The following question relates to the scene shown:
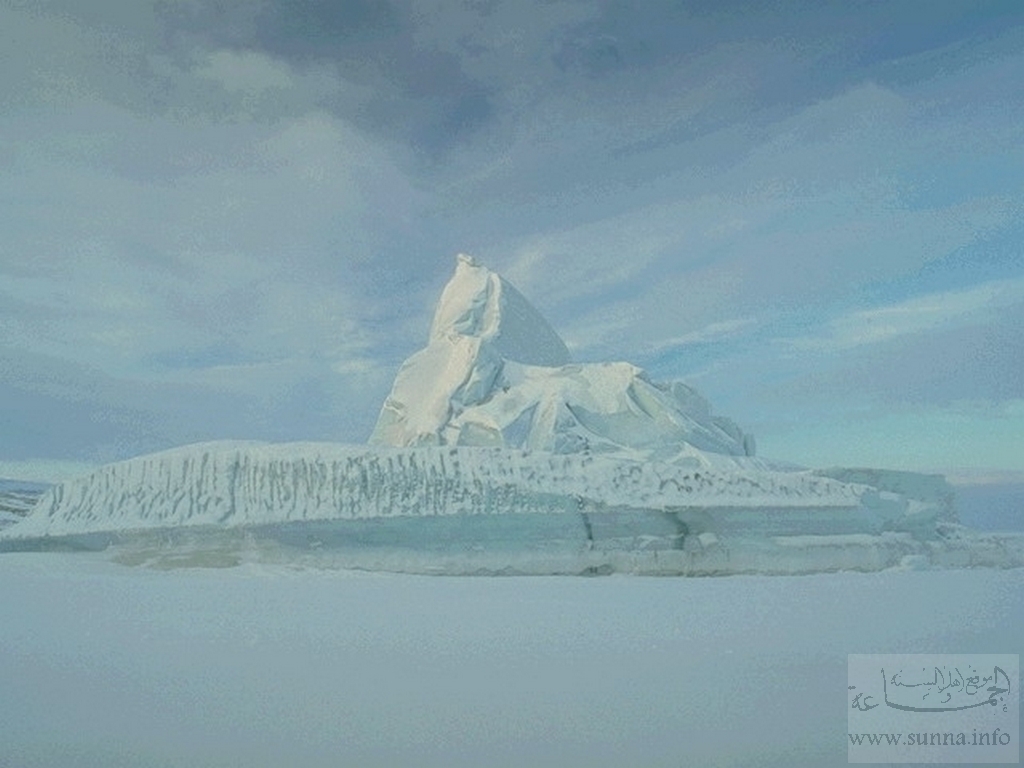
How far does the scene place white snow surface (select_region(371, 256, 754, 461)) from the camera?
11258 mm

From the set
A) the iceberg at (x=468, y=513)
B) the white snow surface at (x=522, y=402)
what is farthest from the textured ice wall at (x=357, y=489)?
the white snow surface at (x=522, y=402)

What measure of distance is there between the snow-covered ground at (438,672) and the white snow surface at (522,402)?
600 centimetres

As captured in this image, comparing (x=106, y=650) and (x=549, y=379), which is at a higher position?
(x=549, y=379)

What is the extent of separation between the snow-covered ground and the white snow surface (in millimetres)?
6002

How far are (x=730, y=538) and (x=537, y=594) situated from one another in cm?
418

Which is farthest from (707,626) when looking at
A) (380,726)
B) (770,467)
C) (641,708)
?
(770,467)

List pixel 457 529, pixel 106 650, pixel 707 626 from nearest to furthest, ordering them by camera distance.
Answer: pixel 106 650 < pixel 707 626 < pixel 457 529

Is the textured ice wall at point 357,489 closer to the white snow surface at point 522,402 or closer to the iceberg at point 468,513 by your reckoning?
the iceberg at point 468,513

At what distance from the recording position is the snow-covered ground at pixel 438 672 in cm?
222

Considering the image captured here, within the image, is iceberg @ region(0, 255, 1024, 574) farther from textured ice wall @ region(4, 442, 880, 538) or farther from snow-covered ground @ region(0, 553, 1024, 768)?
snow-covered ground @ region(0, 553, 1024, 768)

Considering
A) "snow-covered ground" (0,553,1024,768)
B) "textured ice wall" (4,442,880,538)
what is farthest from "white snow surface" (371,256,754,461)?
"snow-covered ground" (0,553,1024,768)

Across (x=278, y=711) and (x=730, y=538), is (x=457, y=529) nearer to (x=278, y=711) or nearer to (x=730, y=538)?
(x=730, y=538)

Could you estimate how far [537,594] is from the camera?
529cm

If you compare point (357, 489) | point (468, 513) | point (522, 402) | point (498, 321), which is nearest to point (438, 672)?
point (468, 513)
